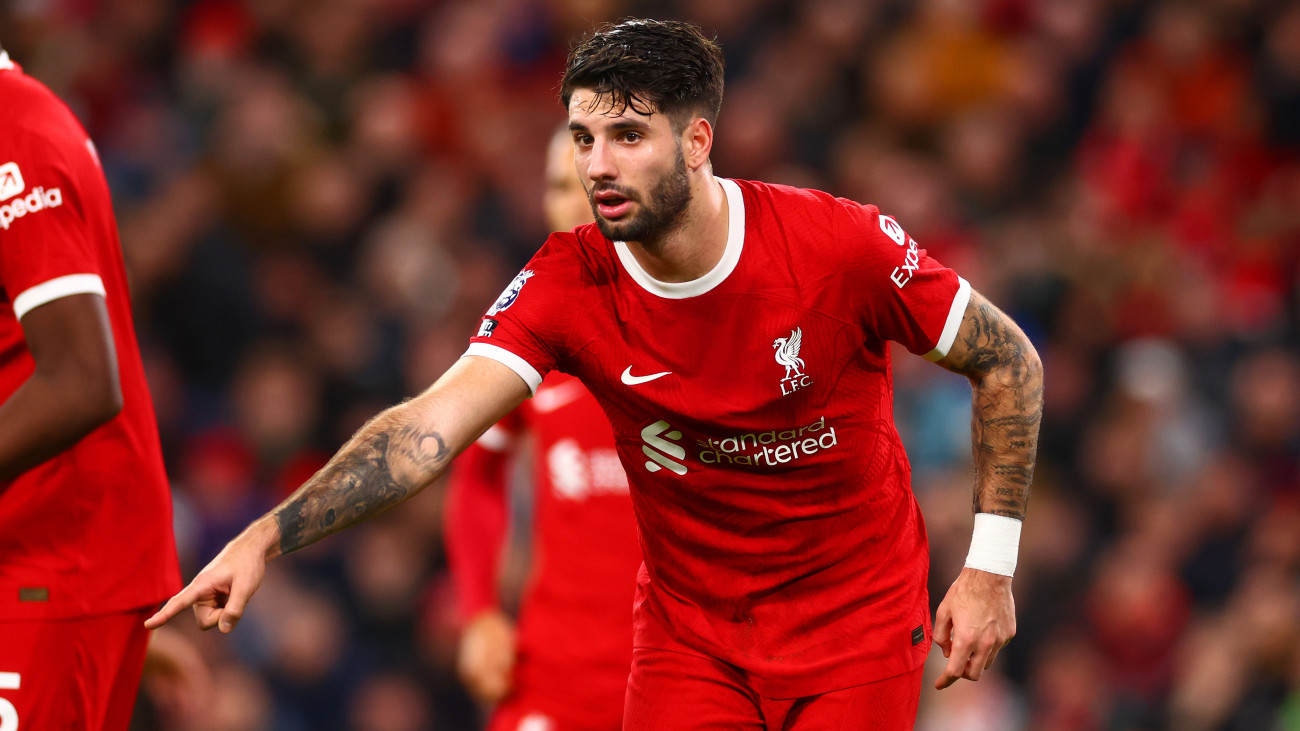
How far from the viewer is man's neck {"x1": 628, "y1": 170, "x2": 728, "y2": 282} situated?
3609 millimetres

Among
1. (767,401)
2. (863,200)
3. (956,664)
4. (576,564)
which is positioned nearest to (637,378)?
(767,401)

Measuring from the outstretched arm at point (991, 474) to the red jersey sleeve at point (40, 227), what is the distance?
2058 millimetres

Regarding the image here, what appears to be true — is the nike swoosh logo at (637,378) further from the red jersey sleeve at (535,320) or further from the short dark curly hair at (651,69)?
the short dark curly hair at (651,69)

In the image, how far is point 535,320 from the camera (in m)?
3.61

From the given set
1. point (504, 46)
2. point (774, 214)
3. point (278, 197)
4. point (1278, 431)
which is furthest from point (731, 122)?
point (774, 214)

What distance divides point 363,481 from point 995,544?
1.57 metres

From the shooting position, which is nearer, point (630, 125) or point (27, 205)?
point (27, 205)

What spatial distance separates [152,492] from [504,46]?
762cm

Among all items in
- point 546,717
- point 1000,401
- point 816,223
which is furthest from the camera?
point 546,717

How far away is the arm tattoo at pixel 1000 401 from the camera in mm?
3705

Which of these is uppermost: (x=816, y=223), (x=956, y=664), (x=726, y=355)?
(x=816, y=223)

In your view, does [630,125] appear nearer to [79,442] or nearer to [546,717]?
[79,442]

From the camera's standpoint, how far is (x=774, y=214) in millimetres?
3725

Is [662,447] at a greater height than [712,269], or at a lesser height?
lesser
